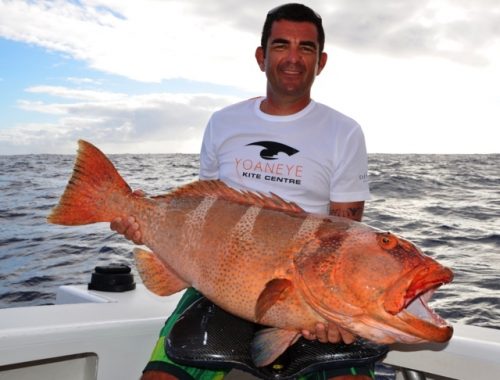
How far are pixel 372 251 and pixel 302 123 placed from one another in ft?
4.15

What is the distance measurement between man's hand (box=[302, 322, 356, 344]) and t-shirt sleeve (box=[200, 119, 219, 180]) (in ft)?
5.07

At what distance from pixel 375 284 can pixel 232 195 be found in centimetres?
98

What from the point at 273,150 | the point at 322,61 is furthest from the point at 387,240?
the point at 322,61

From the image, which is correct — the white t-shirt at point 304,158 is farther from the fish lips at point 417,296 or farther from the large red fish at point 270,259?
the fish lips at point 417,296

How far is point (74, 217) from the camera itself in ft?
9.66

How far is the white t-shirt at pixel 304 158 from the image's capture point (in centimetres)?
317

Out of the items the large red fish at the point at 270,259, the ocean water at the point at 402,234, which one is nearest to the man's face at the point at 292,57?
the large red fish at the point at 270,259

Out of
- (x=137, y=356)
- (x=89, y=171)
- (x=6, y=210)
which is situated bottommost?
(x=6, y=210)

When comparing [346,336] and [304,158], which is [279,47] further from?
[346,336]

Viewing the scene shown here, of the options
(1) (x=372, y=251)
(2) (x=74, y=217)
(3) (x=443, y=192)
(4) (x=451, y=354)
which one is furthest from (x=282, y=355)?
(3) (x=443, y=192)

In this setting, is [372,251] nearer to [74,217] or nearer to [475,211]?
[74,217]

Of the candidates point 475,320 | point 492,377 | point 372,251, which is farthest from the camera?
point 475,320

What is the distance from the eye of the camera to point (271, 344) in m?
2.43

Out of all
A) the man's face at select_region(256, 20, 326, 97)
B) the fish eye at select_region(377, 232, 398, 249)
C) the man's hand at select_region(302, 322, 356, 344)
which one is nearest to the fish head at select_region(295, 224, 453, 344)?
the fish eye at select_region(377, 232, 398, 249)
